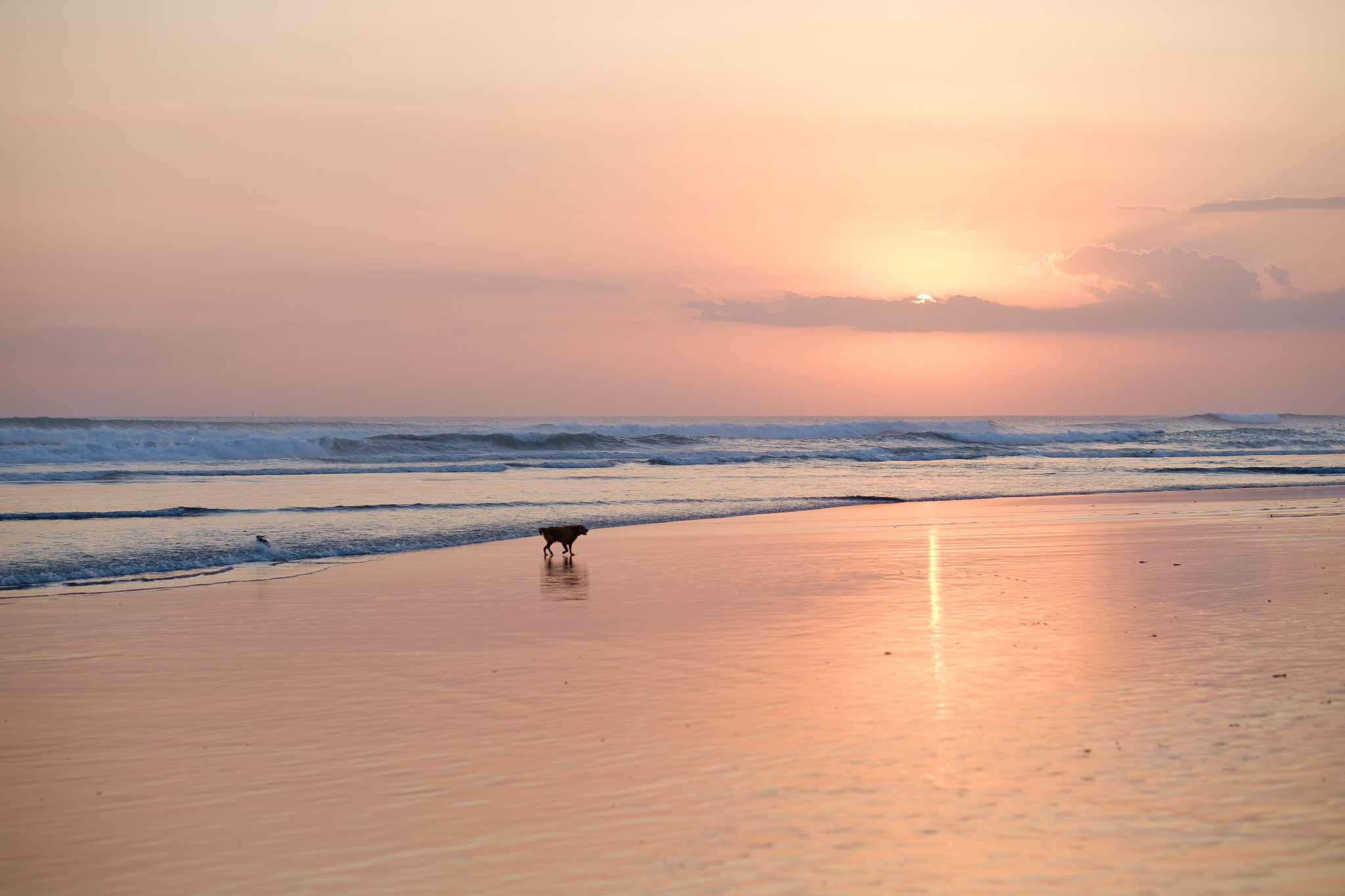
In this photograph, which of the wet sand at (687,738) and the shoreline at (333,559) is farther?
the shoreline at (333,559)

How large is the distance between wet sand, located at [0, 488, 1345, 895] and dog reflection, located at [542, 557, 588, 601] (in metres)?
0.20

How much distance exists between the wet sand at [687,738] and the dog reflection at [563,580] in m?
0.20

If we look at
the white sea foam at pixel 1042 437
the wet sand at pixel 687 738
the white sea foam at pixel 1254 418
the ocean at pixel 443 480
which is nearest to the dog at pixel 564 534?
the ocean at pixel 443 480

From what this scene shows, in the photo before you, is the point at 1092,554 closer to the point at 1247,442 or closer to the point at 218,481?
the point at 218,481

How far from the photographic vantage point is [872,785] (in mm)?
5289

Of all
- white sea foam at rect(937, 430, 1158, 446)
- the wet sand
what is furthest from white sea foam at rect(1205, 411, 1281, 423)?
the wet sand

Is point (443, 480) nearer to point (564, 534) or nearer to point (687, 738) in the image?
point (564, 534)

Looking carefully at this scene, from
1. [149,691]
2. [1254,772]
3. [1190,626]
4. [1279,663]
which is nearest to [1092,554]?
[1190,626]

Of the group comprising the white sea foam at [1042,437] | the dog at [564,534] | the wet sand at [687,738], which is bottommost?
the wet sand at [687,738]

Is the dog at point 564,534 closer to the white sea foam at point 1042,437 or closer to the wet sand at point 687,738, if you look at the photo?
the wet sand at point 687,738

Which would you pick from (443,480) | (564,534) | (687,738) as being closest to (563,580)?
(564,534)

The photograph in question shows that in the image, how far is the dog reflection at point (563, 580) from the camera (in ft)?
38.8

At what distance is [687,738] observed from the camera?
20.2ft

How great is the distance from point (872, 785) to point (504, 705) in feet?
8.95
